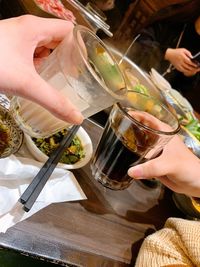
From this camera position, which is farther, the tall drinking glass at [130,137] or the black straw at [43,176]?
the tall drinking glass at [130,137]

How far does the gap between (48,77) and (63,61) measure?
7 cm

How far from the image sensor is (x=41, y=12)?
165 centimetres

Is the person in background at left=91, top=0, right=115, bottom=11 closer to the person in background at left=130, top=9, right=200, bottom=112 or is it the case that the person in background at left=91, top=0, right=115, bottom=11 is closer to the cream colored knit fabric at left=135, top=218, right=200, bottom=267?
the person in background at left=130, top=9, right=200, bottom=112

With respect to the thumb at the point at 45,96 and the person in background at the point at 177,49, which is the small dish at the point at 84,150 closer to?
the thumb at the point at 45,96

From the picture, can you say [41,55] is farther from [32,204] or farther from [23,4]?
[23,4]

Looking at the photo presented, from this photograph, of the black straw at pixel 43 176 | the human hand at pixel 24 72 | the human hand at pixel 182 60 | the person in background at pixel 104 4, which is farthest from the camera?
the person in background at pixel 104 4

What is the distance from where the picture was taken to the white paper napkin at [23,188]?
0.82 meters

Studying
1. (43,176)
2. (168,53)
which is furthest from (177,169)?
(168,53)

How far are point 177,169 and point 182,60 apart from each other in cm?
220

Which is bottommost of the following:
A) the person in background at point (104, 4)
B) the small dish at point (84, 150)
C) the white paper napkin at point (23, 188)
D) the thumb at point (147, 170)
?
the person in background at point (104, 4)

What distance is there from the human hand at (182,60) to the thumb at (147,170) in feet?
7.42

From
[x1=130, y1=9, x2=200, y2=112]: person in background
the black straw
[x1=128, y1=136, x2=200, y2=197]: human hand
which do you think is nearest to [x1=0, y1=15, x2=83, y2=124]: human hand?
the black straw

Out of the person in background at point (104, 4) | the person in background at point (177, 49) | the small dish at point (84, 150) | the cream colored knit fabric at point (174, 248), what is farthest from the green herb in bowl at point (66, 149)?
the person in background at point (104, 4)

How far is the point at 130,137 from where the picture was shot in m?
0.99
